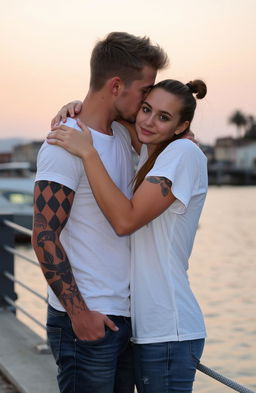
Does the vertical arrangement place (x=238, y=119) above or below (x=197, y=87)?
below

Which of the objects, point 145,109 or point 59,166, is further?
point 145,109

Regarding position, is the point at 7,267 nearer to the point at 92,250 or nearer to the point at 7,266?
the point at 7,266

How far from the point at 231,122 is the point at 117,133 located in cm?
15108

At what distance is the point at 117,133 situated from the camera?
2.84m

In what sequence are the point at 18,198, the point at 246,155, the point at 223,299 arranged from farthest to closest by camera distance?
the point at 246,155
the point at 18,198
the point at 223,299

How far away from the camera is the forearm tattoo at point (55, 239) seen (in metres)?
2.60

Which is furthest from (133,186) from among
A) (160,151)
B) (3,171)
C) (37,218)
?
(3,171)

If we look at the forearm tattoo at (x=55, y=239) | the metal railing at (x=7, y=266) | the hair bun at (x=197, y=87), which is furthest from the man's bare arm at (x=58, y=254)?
the metal railing at (x=7, y=266)

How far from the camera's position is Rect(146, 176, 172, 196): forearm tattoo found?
253cm

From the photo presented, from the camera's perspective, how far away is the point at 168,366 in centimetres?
257

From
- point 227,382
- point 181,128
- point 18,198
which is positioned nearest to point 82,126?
point 181,128

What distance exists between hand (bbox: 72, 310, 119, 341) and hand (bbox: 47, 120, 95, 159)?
1.57 feet

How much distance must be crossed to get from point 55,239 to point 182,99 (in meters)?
0.58

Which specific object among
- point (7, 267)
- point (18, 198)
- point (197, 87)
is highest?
point (197, 87)
